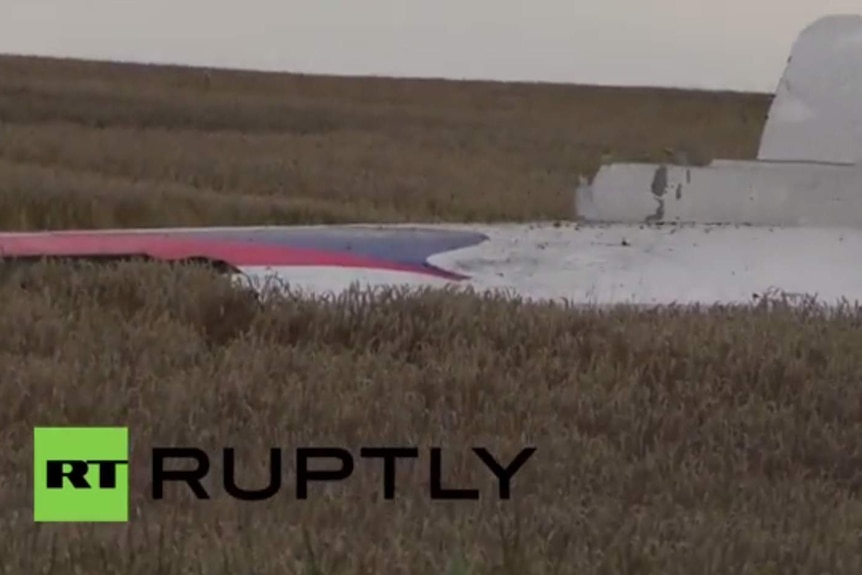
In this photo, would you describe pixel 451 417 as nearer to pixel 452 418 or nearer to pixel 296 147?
pixel 452 418

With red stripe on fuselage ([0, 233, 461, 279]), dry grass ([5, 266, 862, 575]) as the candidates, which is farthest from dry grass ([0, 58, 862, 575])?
red stripe on fuselage ([0, 233, 461, 279])

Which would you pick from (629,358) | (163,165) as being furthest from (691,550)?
(163,165)

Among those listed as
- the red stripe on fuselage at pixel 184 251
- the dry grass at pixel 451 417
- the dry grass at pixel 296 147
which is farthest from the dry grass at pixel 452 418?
the dry grass at pixel 296 147

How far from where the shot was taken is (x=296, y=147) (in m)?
22.3

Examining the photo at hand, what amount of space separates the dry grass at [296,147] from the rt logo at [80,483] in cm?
1011

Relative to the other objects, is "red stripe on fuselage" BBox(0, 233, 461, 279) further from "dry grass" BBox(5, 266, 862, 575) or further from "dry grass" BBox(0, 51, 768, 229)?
"dry grass" BBox(0, 51, 768, 229)

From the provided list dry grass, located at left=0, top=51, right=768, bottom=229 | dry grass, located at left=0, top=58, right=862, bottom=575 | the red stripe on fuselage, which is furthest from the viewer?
dry grass, located at left=0, top=51, right=768, bottom=229

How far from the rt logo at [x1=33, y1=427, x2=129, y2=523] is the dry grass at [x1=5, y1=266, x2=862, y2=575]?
0.03 m

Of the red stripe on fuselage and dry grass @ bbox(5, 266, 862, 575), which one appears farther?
the red stripe on fuselage

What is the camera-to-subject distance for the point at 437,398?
4.14 metres

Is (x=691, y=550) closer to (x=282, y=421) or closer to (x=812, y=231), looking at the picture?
(x=282, y=421)

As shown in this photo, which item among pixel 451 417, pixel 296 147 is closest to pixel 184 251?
pixel 451 417

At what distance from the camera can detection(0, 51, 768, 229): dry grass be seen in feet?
47.0

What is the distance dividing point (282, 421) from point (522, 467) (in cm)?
66
